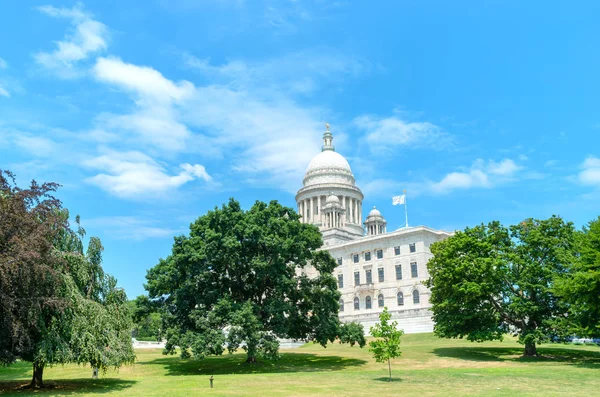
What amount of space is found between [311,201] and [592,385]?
315 feet

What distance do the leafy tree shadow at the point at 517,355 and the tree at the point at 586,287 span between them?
2889mm

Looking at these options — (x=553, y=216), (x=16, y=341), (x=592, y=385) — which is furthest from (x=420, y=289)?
(x=16, y=341)

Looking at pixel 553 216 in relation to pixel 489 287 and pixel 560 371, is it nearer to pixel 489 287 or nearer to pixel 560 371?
pixel 489 287

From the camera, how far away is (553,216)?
4762 cm

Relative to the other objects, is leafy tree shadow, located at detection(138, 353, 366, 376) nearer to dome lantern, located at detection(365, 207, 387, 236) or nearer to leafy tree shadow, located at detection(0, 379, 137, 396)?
leafy tree shadow, located at detection(0, 379, 137, 396)

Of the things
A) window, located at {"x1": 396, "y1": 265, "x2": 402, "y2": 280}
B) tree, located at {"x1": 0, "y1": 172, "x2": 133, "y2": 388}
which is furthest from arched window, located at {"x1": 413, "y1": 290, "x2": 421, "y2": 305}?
tree, located at {"x1": 0, "y1": 172, "x2": 133, "y2": 388}

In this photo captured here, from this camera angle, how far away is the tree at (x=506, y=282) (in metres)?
44.3

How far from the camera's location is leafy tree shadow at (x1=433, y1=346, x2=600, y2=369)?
1658 inches

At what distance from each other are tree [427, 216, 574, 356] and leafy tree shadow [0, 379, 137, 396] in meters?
27.8

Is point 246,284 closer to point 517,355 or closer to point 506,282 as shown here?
point 506,282

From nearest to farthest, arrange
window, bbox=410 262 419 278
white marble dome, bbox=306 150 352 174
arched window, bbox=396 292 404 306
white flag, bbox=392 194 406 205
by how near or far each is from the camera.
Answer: window, bbox=410 262 419 278 → arched window, bbox=396 292 404 306 → white flag, bbox=392 194 406 205 → white marble dome, bbox=306 150 352 174

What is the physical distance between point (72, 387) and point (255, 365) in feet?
52.7

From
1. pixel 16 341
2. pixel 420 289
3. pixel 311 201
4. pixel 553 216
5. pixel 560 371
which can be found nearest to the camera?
pixel 16 341

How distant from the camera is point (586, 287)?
35.7 m
